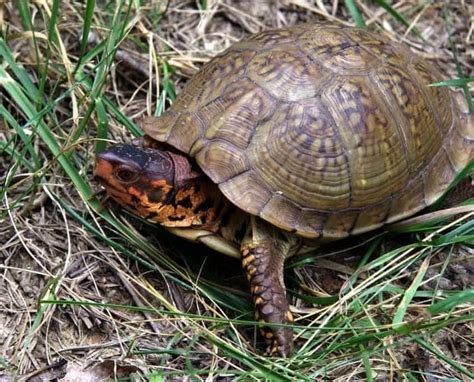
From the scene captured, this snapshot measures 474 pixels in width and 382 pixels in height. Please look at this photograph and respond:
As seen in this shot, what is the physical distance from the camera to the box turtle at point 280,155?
2.37 metres

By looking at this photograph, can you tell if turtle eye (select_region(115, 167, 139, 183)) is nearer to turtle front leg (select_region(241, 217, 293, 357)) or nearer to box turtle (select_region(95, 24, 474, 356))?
box turtle (select_region(95, 24, 474, 356))

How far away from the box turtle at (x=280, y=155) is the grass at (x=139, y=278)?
156 mm

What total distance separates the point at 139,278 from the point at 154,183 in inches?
14.8

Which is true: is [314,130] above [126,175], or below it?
above

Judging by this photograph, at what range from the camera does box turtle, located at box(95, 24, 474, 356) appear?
2371mm

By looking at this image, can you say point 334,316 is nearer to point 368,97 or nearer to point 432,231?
point 432,231

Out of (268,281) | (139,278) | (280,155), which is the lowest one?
(139,278)

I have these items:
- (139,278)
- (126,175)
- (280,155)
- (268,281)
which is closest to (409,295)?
(268,281)

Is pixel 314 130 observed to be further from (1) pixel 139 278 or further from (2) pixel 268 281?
(1) pixel 139 278

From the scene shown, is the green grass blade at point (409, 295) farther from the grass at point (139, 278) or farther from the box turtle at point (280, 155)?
the box turtle at point (280, 155)

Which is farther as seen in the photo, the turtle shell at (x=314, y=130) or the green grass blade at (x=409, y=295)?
the turtle shell at (x=314, y=130)

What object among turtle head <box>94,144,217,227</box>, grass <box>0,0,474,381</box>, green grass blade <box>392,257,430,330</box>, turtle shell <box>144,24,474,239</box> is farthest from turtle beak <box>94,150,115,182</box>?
green grass blade <box>392,257,430,330</box>

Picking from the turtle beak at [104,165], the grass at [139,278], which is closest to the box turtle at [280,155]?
the turtle beak at [104,165]

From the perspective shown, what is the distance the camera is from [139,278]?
2.47 meters
